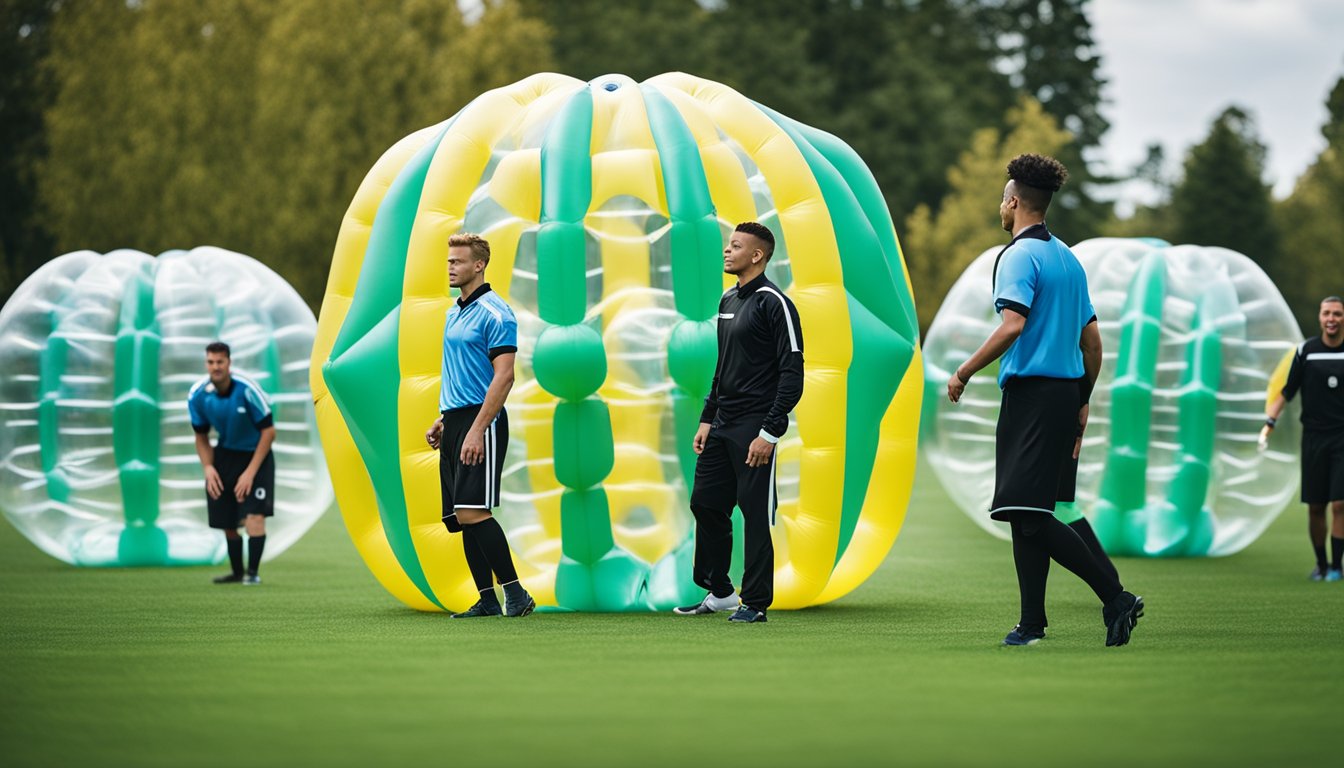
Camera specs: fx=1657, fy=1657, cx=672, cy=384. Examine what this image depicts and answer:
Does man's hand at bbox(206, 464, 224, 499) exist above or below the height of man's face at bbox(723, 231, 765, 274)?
below

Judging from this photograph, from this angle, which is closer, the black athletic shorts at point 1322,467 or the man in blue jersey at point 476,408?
the man in blue jersey at point 476,408

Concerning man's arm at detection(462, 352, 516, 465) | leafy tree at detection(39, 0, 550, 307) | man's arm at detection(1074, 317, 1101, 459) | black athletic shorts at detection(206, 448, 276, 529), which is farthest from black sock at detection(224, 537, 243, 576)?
leafy tree at detection(39, 0, 550, 307)

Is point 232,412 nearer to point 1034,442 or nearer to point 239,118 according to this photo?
point 1034,442

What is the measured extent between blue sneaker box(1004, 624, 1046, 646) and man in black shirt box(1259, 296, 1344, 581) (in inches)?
183

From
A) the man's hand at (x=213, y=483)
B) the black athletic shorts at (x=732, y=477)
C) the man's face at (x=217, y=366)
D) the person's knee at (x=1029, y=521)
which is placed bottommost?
the man's hand at (x=213, y=483)

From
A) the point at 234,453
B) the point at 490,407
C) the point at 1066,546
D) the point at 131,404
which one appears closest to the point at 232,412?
the point at 234,453

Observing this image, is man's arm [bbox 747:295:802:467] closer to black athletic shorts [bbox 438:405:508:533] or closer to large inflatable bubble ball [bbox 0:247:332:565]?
black athletic shorts [bbox 438:405:508:533]

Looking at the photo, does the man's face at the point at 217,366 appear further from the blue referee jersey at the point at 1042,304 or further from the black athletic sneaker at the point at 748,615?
the blue referee jersey at the point at 1042,304

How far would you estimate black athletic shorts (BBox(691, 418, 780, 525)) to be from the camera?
287 inches

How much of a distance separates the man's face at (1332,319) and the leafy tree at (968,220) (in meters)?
26.5

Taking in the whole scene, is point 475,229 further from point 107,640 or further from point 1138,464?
point 1138,464

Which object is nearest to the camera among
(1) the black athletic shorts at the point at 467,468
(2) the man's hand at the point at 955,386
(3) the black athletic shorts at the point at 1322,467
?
(2) the man's hand at the point at 955,386

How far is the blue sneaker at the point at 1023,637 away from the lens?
6.53 metres

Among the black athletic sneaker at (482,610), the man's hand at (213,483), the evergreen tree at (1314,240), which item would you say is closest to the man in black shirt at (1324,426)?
the black athletic sneaker at (482,610)
